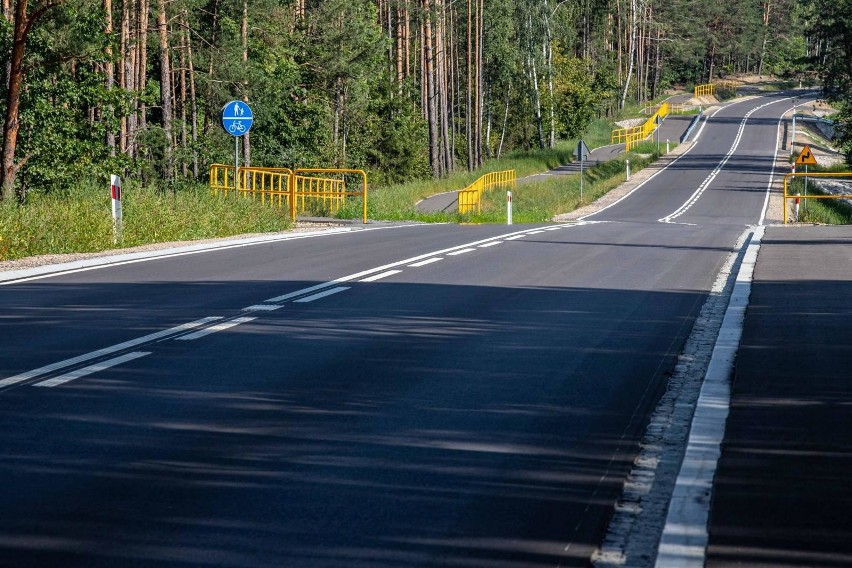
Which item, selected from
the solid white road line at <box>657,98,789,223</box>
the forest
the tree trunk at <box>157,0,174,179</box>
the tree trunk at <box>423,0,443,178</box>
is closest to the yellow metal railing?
the forest

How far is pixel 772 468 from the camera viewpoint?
18.0 feet

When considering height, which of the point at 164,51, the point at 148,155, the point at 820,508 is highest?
the point at 164,51

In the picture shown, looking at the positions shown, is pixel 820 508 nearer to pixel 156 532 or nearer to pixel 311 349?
pixel 156 532

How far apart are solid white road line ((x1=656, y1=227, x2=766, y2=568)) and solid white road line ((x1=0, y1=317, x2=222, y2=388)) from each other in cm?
416

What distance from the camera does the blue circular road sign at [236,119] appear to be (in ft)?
88.0

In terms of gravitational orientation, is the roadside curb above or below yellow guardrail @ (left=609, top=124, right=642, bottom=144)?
below

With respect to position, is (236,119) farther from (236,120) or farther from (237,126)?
(237,126)

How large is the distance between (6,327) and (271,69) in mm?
47944

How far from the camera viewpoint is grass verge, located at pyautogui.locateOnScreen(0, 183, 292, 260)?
60.8 ft

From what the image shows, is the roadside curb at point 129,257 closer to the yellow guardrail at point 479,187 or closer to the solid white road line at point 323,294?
the solid white road line at point 323,294

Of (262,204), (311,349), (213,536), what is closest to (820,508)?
(213,536)

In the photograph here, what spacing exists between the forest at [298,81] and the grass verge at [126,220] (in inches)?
126

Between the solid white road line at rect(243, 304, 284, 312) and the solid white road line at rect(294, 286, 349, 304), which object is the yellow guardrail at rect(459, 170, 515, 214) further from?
the solid white road line at rect(243, 304, 284, 312)

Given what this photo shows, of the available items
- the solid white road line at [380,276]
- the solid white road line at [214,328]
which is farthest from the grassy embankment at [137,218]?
the solid white road line at [214,328]
